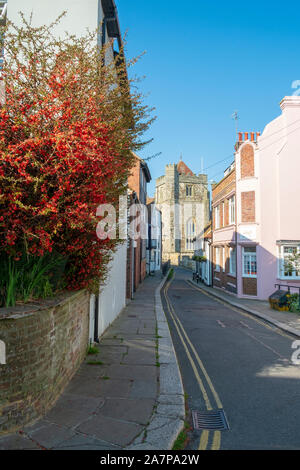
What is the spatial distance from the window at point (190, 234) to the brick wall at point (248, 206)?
50.4 m

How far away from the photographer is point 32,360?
394 centimetres

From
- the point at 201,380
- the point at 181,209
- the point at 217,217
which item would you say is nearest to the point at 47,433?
the point at 201,380

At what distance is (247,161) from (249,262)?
6466 mm

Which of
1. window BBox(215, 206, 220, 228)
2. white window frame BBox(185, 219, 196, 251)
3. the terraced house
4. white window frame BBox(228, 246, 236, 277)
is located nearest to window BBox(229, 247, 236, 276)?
white window frame BBox(228, 246, 236, 277)

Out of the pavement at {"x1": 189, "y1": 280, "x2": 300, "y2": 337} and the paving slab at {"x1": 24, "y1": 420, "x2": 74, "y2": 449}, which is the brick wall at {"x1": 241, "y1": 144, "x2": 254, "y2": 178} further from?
the paving slab at {"x1": 24, "y1": 420, "x2": 74, "y2": 449}

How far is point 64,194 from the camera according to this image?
4.30 m

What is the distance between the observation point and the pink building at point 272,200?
18.8 metres

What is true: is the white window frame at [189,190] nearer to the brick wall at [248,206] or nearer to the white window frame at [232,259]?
the white window frame at [232,259]

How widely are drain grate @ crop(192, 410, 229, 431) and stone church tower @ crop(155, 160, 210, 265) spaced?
6221cm

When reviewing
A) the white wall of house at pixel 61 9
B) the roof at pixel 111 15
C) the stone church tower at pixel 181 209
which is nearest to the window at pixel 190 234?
the stone church tower at pixel 181 209

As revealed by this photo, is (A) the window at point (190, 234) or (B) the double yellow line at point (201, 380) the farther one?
(A) the window at point (190, 234)

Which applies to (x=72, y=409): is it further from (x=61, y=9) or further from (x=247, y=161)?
(x=247, y=161)

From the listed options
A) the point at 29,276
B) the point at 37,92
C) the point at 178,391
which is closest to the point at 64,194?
the point at 29,276
